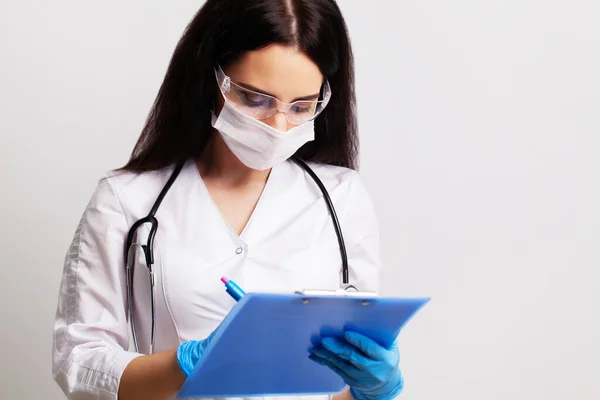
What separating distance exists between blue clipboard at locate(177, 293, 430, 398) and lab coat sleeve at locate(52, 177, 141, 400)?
0.21m

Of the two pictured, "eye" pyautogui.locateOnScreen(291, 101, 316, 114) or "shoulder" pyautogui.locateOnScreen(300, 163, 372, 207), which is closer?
"eye" pyautogui.locateOnScreen(291, 101, 316, 114)

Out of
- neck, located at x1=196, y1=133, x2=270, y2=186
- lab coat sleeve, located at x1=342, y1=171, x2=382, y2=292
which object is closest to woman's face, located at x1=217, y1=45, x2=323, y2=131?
neck, located at x1=196, y1=133, x2=270, y2=186

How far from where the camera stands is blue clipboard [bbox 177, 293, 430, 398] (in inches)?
→ 47.1

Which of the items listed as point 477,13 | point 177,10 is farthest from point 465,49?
point 177,10

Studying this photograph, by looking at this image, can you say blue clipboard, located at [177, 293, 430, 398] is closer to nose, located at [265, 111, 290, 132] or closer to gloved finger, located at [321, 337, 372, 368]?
gloved finger, located at [321, 337, 372, 368]

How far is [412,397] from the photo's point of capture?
2516 millimetres

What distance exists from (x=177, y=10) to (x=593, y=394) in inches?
63.2

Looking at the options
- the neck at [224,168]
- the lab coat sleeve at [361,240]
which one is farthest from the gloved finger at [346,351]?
the neck at [224,168]

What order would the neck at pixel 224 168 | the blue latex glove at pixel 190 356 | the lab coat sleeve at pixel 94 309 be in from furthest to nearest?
the neck at pixel 224 168 → the lab coat sleeve at pixel 94 309 → the blue latex glove at pixel 190 356

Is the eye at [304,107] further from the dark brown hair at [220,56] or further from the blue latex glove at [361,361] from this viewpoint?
the blue latex glove at [361,361]

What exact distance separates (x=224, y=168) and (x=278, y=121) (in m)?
0.21

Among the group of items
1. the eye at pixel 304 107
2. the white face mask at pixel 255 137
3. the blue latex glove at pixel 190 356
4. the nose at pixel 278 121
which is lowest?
the blue latex glove at pixel 190 356

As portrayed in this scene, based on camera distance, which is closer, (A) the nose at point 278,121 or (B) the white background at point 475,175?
(A) the nose at point 278,121

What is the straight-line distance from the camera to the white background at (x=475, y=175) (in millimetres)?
2297
